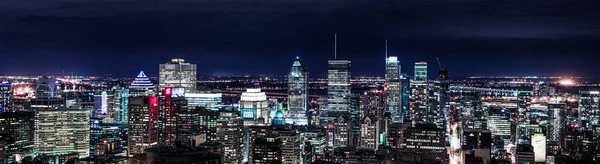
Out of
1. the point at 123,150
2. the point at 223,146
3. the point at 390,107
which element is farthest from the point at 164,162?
the point at 390,107

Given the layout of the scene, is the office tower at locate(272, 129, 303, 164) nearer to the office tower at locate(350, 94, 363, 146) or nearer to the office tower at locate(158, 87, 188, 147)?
the office tower at locate(158, 87, 188, 147)

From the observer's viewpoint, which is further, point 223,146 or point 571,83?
point 571,83

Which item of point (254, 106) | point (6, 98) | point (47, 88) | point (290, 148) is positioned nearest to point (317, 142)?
point (290, 148)

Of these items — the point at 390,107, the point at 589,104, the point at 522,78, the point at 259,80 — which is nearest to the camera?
the point at 589,104

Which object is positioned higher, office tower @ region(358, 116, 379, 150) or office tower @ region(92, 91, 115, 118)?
office tower @ region(92, 91, 115, 118)

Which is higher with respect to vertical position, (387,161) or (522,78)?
(522,78)

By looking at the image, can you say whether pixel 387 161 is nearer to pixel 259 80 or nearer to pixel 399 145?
pixel 399 145

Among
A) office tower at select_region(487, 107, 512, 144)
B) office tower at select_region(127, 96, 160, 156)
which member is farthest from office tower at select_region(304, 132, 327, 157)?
office tower at select_region(487, 107, 512, 144)
